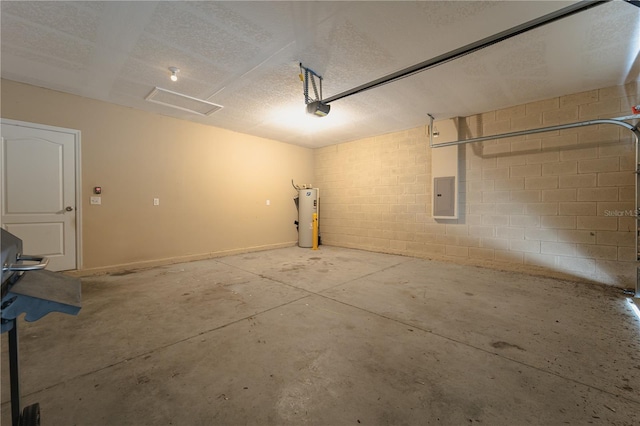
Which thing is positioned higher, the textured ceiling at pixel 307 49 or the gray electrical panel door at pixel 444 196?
the textured ceiling at pixel 307 49

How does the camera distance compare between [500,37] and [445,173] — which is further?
[445,173]

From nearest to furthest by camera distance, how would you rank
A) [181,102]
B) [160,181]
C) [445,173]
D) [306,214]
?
[181,102], [160,181], [445,173], [306,214]

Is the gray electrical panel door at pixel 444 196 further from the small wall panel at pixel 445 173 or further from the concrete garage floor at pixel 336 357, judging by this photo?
the concrete garage floor at pixel 336 357

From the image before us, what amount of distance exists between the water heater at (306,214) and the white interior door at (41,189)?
4.27m

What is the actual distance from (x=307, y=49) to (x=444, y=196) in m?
3.57

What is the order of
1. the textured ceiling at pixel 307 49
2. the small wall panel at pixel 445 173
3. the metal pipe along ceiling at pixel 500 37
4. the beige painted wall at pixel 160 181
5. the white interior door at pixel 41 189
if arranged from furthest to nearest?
the small wall panel at pixel 445 173 → the beige painted wall at pixel 160 181 → the white interior door at pixel 41 189 → the textured ceiling at pixel 307 49 → the metal pipe along ceiling at pixel 500 37

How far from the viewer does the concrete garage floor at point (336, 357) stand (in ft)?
4.40

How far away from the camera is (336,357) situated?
5.92ft

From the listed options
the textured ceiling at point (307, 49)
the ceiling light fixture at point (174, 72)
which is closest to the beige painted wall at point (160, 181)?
the textured ceiling at point (307, 49)

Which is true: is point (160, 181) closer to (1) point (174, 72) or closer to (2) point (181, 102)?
(2) point (181, 102)

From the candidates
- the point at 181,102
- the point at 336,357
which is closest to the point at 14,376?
the point at 336,357

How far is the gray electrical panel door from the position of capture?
15.3 feet

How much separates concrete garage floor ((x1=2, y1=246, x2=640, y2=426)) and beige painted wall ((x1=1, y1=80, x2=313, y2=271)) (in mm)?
1213

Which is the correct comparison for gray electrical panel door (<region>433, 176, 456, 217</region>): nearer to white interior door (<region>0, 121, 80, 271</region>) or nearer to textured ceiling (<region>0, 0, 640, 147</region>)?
textured ceiling (<region>0, 0, 640, 147</region>)
